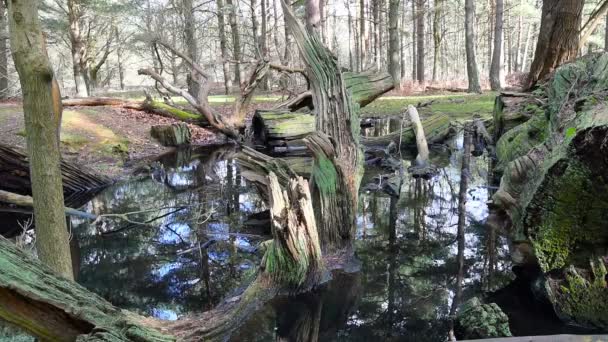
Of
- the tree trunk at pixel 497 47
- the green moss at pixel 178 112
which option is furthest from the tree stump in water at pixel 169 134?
the tree trunk at pixel 497 47

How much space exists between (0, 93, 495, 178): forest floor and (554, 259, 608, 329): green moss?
898 centimetres

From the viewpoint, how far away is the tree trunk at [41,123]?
2.93m

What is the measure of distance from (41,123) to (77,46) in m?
23.0

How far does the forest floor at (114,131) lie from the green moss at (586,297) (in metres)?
8.98

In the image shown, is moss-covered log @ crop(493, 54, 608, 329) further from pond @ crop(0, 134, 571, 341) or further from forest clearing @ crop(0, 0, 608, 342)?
pond @ crop(0, 134, 571, 341)

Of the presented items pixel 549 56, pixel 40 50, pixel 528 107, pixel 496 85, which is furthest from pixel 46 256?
pixel 496 85

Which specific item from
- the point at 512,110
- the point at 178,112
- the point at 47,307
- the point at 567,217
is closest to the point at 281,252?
the point at 567,217

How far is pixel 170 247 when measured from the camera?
6.47 m

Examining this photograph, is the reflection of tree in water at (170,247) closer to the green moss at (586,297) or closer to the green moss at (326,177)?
the green moss at (326,177)

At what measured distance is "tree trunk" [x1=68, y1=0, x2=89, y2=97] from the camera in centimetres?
2203

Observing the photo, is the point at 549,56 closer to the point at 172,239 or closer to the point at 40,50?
the point at 172,239

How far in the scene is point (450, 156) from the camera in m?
11.2

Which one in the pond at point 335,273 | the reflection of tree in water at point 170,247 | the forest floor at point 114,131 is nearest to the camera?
the pond at point 335,273

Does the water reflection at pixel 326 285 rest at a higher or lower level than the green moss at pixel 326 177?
lower
